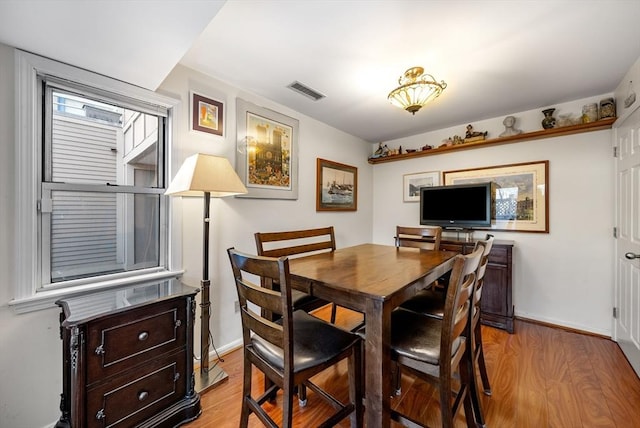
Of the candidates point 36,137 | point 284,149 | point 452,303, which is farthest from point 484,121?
point 36,137

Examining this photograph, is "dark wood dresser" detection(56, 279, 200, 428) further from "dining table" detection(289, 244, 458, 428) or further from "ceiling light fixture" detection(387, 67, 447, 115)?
"ceiling light fixture" detection(387, 67, 447, 115)

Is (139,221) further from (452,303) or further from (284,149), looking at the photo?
(452,303)

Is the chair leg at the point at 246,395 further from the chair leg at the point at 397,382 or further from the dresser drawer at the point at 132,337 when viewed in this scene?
the chair leg at the point at 397,382

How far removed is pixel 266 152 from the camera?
255 cm

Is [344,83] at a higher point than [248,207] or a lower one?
higher

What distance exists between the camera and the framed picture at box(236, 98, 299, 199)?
7.74ft

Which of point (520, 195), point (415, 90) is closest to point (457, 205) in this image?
point (520, 195)

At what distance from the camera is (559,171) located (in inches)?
106

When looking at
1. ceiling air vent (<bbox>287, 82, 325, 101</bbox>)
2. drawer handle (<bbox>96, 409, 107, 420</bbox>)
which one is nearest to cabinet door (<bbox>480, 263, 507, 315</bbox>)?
ceiling air vent (<bbox>287, 82, 325, 101</bbox>)

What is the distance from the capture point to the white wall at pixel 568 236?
2490 millimetres

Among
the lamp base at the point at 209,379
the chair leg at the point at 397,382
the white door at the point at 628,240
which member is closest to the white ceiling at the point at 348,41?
the white door at the point at 628,240

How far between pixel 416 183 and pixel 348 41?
2.47 meters

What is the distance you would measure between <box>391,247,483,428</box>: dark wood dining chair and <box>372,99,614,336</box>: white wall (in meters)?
2.16

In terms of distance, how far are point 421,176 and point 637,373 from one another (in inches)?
104
